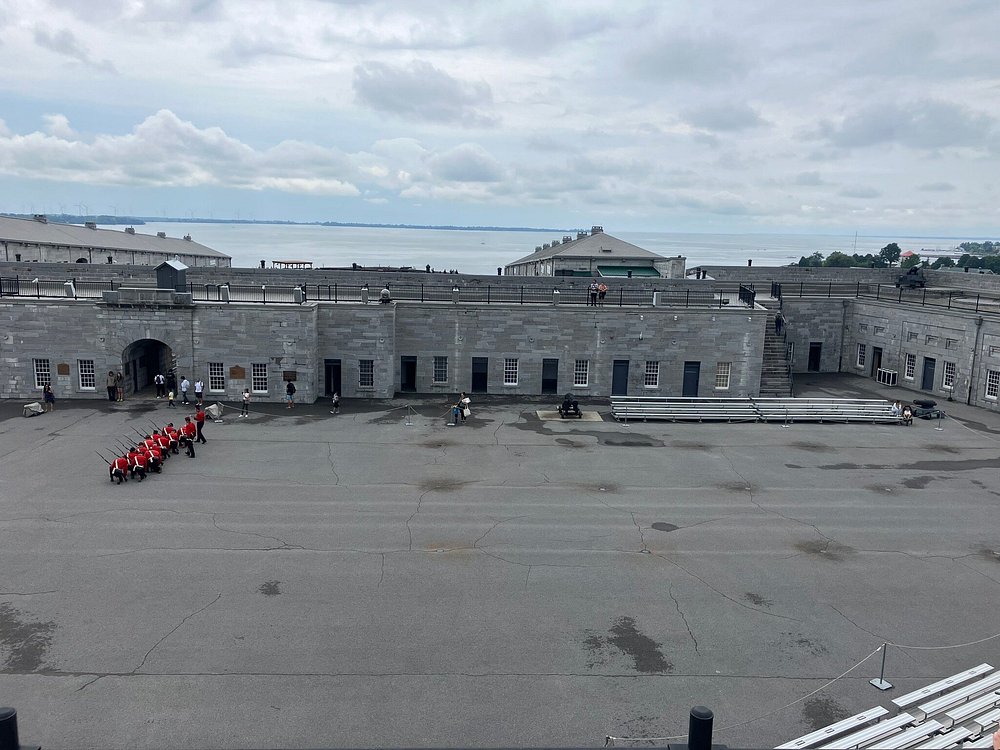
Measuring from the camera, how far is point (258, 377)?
37.1m

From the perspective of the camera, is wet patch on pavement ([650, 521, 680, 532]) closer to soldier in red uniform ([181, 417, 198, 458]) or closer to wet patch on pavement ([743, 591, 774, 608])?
wet patch on pavement ([743, 591, 774, 608])

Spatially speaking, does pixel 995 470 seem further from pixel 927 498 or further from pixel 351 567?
pixel 351 567

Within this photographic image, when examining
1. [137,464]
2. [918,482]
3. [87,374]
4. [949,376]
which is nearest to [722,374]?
[949,376]

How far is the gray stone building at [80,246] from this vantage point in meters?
53.8

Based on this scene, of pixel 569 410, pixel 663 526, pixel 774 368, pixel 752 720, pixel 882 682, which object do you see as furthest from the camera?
pixel 774 368

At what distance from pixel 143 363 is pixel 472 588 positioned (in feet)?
96.4

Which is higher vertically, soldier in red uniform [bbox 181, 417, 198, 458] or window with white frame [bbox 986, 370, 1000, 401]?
window with white frame [bbox 986, 370, 1000, 401]

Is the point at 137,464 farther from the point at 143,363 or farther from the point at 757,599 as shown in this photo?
the point at 757,599

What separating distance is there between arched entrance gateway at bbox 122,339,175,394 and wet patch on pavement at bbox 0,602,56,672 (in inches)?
926

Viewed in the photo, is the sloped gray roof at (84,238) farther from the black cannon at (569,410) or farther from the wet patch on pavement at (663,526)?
the wet patch on pavement at (663,526)

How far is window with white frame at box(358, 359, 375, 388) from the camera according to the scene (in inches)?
1517

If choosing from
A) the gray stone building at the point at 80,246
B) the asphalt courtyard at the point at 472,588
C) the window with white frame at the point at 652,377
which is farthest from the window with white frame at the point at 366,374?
the gray stone building at the point at 80,246

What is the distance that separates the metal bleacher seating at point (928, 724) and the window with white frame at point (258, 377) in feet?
101

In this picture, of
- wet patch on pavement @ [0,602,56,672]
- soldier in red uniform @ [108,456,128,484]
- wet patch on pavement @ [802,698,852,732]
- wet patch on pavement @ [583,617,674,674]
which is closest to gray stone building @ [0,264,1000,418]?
soldier in red uniform @ [108,456,128,484]
